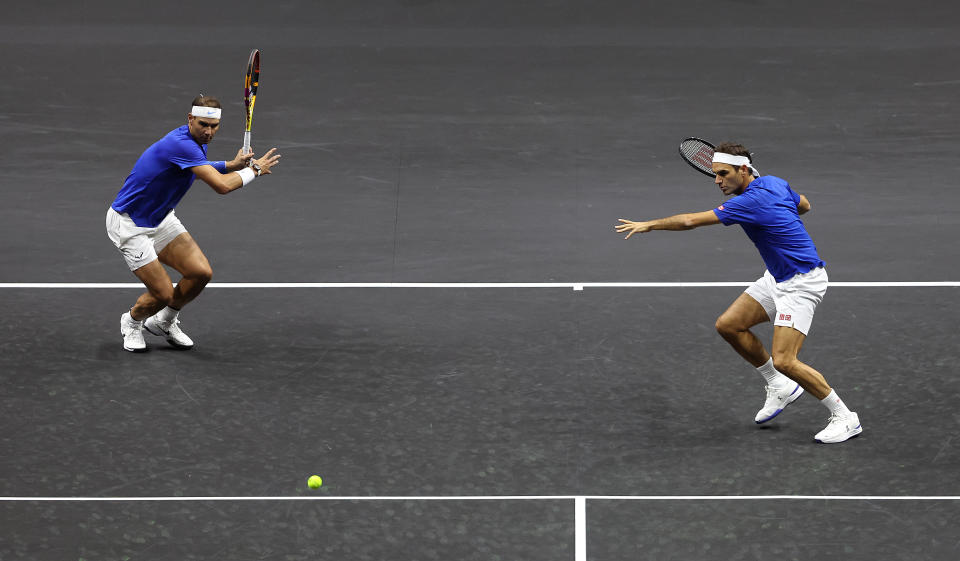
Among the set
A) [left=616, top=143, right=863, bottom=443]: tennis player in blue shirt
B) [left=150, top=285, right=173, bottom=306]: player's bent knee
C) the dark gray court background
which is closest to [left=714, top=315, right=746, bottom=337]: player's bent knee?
[left=616, top=143, right=863, bottom=443]: tennis player in blue shirt

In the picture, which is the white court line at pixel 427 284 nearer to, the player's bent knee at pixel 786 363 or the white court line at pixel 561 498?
the player's bent knee at pixel 786 363

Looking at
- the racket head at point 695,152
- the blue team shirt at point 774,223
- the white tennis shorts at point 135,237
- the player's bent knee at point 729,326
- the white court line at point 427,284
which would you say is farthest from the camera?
the white court line at point 427,284

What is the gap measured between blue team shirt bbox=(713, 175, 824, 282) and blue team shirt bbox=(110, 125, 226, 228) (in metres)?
3.56

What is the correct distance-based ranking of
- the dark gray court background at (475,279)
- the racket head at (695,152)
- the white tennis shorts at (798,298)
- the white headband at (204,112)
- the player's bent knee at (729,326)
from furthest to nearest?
the white headband at (204,112)
the racket head at (695,152)
the player's bent knee at (729,326)
the white tennis shorts at (798,298)
the dark gray court background at (475,279)

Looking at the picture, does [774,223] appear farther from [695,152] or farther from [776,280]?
[695,152]

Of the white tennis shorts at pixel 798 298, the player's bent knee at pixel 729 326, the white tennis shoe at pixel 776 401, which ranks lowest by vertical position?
the white tennis shoe at pixel 776 401

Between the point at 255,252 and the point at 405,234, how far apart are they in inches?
52.6

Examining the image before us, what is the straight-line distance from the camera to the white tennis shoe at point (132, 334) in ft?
31.2

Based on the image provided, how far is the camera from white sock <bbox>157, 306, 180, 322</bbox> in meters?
9.44

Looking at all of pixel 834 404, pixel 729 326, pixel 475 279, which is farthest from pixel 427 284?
pixel 834 404

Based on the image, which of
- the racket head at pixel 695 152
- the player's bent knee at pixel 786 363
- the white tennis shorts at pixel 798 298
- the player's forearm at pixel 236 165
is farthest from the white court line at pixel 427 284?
the player's bent knee at pixel 786 363

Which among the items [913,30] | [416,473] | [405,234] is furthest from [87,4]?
[416,473]

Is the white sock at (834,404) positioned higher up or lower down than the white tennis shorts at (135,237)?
lower down

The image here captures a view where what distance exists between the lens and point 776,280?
8266mm
